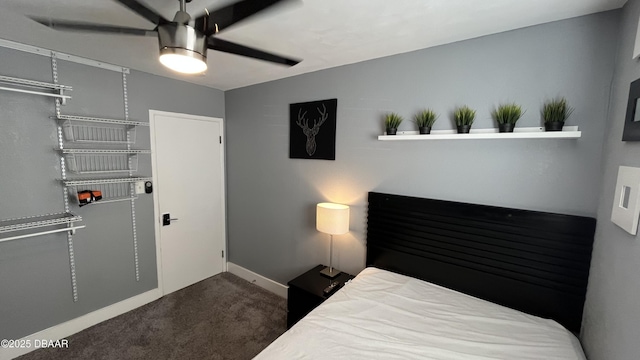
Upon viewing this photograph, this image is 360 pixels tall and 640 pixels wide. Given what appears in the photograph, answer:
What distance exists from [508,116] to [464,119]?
24 cm

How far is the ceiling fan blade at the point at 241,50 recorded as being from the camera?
1262 millimetres

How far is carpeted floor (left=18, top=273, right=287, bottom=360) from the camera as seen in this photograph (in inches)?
82.2

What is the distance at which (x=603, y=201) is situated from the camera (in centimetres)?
134

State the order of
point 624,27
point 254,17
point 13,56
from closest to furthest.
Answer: point 254,17 → point 624,27 → point 13,56

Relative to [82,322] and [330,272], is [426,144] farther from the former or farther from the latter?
[82,322]

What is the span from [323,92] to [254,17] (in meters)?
1.42

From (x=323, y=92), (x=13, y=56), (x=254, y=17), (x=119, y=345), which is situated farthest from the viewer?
(x=323, y=92)

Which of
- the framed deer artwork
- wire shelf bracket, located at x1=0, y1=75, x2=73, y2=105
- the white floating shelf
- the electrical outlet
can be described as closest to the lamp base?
the framed deer artwork

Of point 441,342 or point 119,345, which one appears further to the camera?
point 119,345

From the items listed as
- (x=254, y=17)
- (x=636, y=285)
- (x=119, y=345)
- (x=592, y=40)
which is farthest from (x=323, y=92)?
(x=119, y=345)

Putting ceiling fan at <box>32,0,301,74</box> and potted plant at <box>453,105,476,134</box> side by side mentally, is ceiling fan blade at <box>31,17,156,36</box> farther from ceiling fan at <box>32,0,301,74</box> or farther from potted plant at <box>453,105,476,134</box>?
potted plant at <box>453,105,476,134</box>

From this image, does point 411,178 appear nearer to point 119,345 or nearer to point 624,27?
point 624,27

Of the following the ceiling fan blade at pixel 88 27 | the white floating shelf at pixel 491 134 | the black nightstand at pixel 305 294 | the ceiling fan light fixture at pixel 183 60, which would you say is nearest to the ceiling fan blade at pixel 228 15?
the ceiling fan light fixture at pixel 183 60

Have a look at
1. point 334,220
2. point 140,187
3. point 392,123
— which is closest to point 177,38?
point 392,123
